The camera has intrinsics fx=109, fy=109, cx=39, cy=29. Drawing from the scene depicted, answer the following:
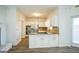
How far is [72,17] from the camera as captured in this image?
3.15 m

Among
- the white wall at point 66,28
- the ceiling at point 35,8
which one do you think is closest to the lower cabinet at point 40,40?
the white wall at point 66,28

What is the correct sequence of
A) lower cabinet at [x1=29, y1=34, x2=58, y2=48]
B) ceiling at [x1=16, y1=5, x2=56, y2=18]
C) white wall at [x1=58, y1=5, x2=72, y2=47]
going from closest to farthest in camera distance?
ceiling at [x1=16, y1=5, x2=56, y2=18] < white wall at [x1=58, y1=5, x2=72, y2=47] < lower cabinet at [x1=29, y1=34, x2=58, y2=48]

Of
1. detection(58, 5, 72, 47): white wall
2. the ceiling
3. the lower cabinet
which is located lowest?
the lower cabinet

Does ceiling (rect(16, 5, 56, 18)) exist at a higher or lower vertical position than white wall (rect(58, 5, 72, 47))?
higher

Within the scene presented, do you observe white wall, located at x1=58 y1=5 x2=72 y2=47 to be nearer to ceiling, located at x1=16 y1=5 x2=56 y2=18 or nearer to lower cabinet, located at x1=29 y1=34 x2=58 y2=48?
ceiling, located at x1=16 y1=5 x2=56 y2=18

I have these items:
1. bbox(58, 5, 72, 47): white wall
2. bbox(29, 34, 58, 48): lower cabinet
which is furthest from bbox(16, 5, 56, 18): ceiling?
bbox(29, 34, 58, 48): lower cabinet

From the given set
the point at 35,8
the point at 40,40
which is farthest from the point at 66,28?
the point at 40,40

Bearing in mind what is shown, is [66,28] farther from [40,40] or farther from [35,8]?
[40,40]

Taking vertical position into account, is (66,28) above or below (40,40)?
above

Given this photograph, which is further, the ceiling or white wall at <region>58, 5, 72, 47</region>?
white wall at <region>58, 5, 72, 47</region>

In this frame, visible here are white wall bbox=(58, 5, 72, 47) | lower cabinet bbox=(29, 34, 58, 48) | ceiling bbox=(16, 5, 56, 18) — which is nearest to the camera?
ceiling bbox=(16, 5, 56, 18)
